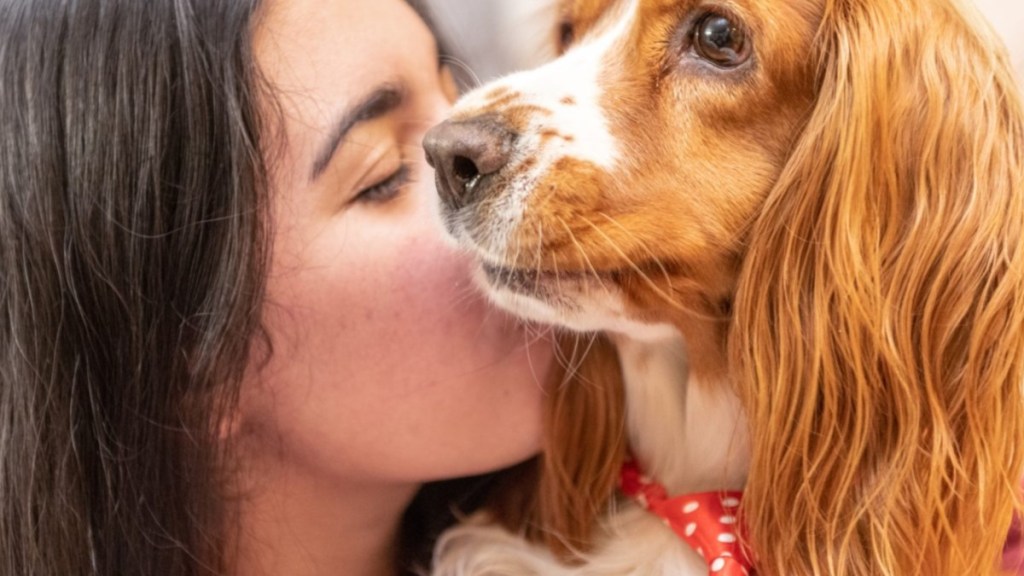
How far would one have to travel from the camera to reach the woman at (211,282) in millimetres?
1004

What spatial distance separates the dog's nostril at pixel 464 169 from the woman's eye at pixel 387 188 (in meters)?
0.18

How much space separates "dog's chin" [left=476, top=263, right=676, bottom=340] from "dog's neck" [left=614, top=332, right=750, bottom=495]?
0.08 m

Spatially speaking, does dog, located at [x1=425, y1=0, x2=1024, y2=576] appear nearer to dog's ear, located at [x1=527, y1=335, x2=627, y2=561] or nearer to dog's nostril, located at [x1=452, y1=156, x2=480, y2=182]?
dog's nostril, located at [x1=452, y1=156, x2=480, y2=182]

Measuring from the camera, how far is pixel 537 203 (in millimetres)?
918

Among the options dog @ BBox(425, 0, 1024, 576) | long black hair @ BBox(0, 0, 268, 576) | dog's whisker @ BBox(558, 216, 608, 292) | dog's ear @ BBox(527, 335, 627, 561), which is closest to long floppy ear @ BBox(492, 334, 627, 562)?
dog's ear @ BBox(527, 335, 627, 561)

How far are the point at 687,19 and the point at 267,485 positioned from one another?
0.70 m

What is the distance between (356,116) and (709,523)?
55 centimetres

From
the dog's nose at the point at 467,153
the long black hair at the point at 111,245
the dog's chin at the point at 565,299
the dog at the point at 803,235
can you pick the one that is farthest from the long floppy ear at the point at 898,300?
the long black hair at the point at 111,245

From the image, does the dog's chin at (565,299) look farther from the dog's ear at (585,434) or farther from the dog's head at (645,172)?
the dog's ear at (585,434)

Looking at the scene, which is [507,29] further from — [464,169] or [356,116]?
[464,169]

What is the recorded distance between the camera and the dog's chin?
3.12 feet

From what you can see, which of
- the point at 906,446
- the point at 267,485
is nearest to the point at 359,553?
the point at 267,485

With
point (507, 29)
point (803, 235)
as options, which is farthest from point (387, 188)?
point (507, 29)

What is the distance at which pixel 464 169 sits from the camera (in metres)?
0.95
